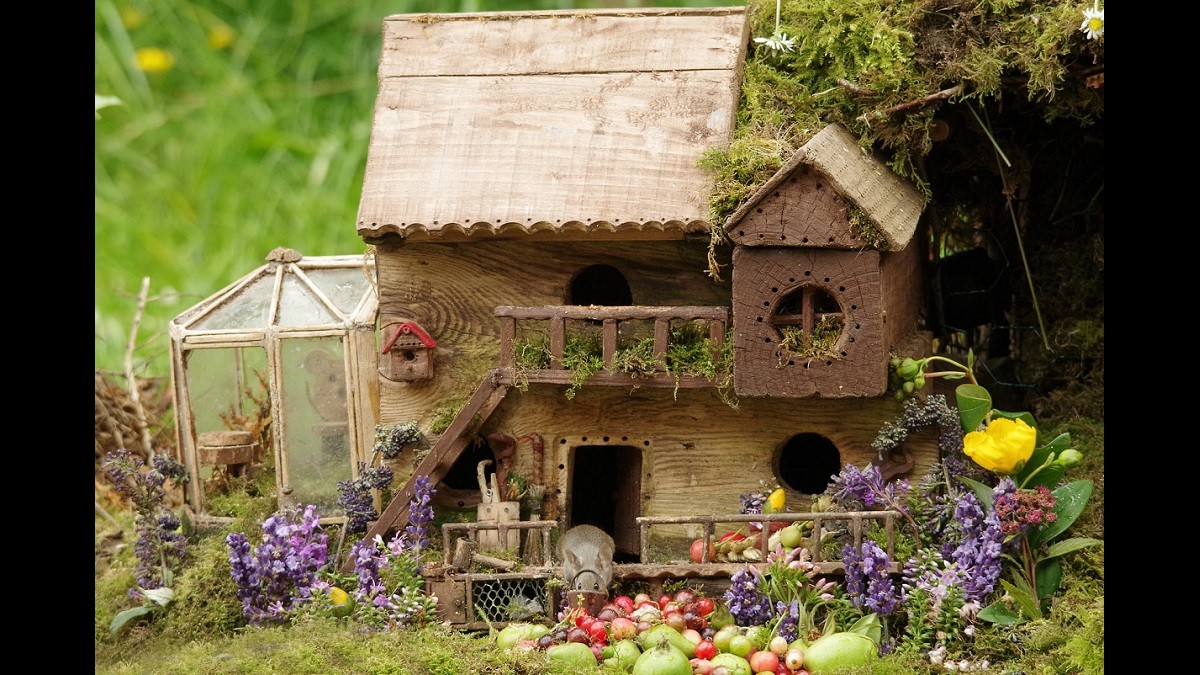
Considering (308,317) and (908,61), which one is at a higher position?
(908,61)

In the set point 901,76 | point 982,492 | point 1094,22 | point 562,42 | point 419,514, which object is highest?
point 562,42

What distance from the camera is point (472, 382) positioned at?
789cm

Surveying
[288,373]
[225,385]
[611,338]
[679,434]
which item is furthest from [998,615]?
[225,385]

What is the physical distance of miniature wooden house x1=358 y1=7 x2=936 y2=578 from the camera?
7152 millimetres

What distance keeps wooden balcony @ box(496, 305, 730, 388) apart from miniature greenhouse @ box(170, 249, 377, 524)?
0.98m

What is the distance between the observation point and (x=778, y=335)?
283 inches

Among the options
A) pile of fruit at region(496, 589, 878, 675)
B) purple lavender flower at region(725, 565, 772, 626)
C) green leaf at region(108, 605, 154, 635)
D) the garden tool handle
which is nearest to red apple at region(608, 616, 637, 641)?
pile of fruit at region(496, 589, 878, 675)

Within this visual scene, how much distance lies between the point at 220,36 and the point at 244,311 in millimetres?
4364

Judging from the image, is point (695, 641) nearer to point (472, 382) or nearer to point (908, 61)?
point (472, 382)

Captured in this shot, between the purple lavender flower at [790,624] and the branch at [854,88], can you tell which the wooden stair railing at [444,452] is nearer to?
the purple lavender flower at [790,624]

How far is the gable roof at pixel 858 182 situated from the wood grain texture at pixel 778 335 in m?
0.19

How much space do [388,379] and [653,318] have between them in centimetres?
152

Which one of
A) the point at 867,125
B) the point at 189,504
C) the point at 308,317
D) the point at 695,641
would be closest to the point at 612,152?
the point at 867,125

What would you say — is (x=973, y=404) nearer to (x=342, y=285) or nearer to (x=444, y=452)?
(x=444, y=452)
